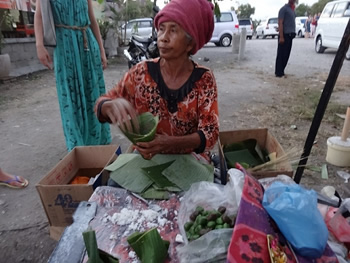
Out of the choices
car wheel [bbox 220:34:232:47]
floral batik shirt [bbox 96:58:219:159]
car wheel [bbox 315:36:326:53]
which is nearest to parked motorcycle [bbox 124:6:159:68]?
floral batik shirt [bbox 96:58:219:159]

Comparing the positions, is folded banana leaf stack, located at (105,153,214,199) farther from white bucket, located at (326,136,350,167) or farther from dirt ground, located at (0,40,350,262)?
white bucket, located at (326,136,350,167)

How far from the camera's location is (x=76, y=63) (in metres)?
2.51

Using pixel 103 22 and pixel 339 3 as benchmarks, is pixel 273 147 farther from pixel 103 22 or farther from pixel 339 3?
pixel 339 3

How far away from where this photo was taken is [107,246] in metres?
1.12

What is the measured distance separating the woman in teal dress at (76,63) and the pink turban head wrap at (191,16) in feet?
4.15

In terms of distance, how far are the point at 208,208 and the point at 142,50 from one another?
6.67 m

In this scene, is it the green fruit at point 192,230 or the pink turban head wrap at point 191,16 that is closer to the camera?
the green fruit at point 192,230

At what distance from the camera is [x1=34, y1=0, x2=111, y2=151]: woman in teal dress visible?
2.39 metres

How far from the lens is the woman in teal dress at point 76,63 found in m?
2.39

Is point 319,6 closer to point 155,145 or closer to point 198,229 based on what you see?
point 155,145

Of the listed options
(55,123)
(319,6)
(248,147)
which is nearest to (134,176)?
(248,147)

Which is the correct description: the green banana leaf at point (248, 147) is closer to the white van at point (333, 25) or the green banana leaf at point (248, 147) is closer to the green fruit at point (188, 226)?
the green fruit at point (188, 226)

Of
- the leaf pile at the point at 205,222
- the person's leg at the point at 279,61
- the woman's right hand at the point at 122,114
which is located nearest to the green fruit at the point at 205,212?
the leaf pile at the point at 205,222

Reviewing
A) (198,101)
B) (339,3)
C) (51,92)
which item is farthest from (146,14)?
(198,101)
